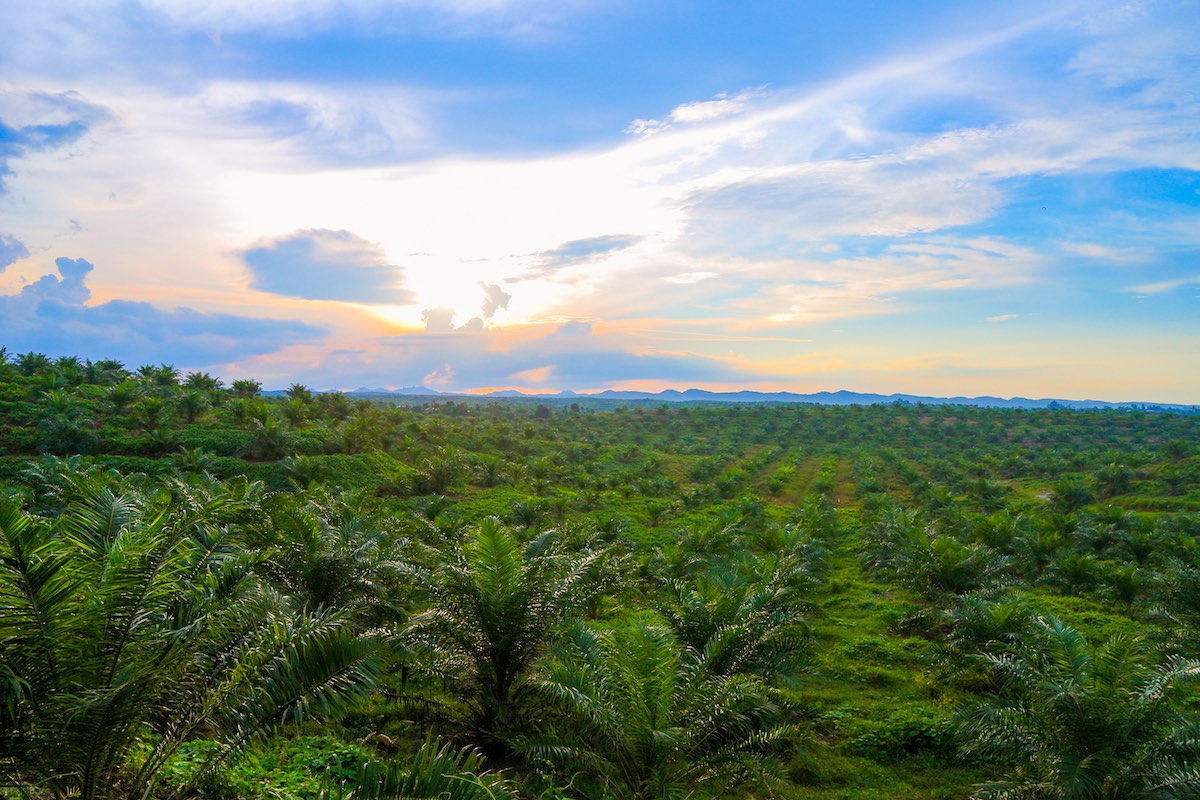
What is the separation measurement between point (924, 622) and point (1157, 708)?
948 cm

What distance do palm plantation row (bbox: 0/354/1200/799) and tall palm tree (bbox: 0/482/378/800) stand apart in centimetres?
2

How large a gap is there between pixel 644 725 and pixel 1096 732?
5.07 meters

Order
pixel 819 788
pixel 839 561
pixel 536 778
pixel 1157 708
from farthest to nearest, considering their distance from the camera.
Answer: pixel 839 561
pixel 819 788
pixel 536 778
pixel 1157 708

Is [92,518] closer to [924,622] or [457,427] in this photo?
[924,622]

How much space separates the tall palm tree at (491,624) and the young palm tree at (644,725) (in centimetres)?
87

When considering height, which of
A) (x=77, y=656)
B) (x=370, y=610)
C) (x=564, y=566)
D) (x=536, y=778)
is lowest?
(x=536, y=778)

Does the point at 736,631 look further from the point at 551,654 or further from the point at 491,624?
the point at 491,624

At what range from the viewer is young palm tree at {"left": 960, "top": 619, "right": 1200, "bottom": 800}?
7.08 metres

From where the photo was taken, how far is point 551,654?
30.8 ft

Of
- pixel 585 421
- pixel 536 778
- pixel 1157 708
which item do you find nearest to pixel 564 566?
pixel 536 778

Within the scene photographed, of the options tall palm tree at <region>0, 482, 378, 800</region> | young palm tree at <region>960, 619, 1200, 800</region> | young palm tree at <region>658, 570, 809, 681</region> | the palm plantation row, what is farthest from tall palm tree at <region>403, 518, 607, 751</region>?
young palm tree at <region>960, 619, 1200, 800</region>

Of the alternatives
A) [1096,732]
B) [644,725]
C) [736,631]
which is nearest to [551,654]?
[644,725]

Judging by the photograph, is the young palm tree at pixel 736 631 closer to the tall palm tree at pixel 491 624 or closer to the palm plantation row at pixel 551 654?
the palm plantation row at pixel 551 654

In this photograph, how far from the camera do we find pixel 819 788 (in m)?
9.26
